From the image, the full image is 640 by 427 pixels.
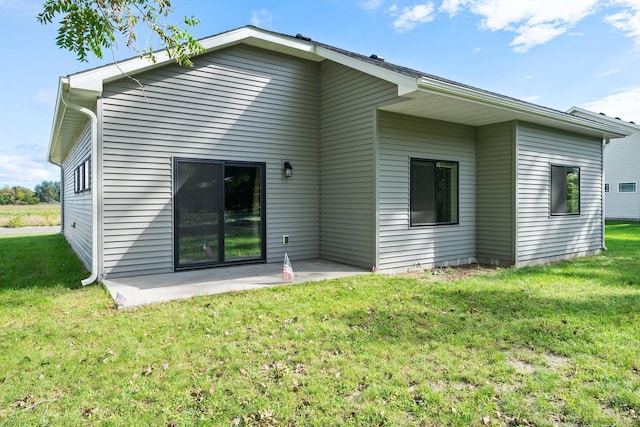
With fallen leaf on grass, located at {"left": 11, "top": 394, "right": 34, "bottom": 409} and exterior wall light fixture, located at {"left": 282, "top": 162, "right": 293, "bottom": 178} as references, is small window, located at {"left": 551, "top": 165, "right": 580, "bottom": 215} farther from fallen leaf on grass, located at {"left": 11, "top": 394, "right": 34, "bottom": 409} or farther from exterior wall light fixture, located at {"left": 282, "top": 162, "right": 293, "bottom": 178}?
fallen leaf on grass, located at {"left": 11, "top": 394, "right": 34, "bottom": 409}

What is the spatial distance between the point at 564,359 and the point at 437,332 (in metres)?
1.06

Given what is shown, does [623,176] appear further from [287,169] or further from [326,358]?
[326,358]

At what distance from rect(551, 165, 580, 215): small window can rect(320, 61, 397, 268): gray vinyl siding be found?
4.69m

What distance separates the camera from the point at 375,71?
236 inches

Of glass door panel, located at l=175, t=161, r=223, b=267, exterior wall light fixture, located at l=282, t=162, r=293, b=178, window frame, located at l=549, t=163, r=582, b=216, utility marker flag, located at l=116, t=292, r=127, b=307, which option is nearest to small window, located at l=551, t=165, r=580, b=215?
window frame, located at l=549, t=163, r=582, b=216

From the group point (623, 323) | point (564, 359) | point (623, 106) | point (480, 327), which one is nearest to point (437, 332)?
point (480, 327)

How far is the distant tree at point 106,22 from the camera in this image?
346cm

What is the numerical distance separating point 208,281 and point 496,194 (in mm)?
5901

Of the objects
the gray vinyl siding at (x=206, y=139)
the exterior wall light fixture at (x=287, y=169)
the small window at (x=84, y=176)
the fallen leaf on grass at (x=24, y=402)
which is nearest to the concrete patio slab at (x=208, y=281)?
the gray vinyl siding at (x=206, y=139)

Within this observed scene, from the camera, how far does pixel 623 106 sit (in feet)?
74.7

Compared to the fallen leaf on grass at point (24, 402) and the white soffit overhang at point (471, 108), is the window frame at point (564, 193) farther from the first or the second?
the fallen leaf on grass at point (24, 402)

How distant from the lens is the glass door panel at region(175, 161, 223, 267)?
6.36m

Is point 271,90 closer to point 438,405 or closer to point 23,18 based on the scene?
point 23,18

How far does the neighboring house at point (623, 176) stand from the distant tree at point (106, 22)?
20.5 meters
